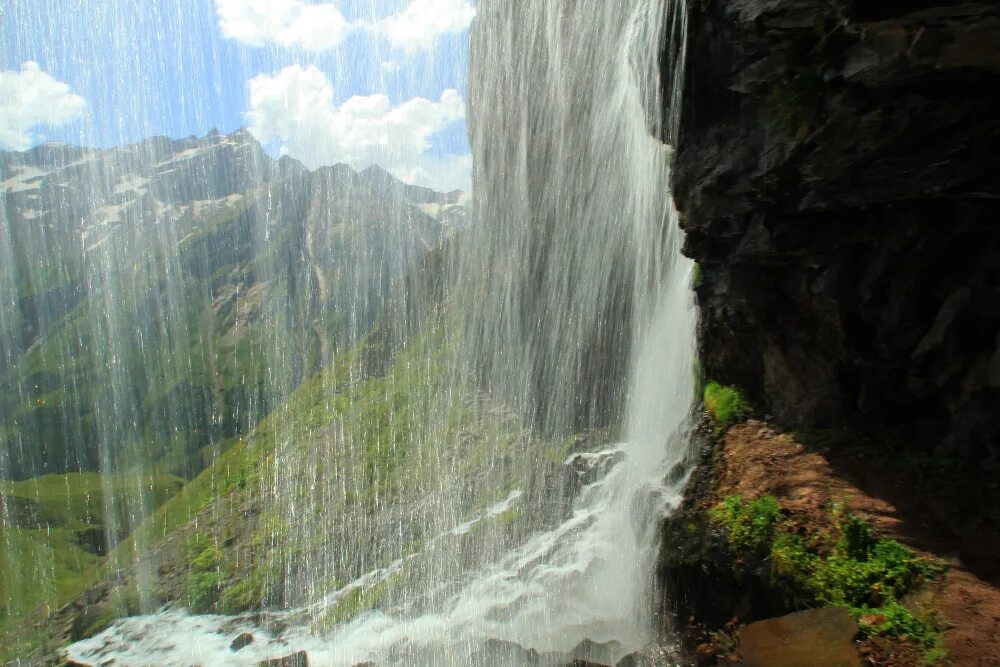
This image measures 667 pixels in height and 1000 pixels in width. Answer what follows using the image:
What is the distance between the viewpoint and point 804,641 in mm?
6195

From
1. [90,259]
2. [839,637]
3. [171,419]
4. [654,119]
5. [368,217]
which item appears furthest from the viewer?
[90,259]

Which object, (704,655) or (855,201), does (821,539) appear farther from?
(855,201)

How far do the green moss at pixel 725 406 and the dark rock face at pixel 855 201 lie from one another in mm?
298

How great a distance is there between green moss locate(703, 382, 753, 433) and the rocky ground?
0.23 meters

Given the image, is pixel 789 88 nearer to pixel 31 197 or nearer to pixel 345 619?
pixel 345 619

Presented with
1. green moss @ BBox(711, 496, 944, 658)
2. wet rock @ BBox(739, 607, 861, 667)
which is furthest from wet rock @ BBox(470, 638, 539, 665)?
wet rock @ BBox(739, 607, 861, 667)

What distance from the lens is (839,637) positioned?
20.0 ft

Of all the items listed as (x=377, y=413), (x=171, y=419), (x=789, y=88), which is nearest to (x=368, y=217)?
(x=171, y=419)

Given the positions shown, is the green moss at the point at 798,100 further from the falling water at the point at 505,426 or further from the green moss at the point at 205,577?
the green moss at the point at 205,577

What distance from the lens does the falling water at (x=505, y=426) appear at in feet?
47.0

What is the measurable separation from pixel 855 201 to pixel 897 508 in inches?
175

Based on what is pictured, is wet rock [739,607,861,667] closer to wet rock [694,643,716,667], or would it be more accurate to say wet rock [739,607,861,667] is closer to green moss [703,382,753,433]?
wet rock [694,643,716,667]

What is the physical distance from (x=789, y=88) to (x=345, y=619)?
65.4ft

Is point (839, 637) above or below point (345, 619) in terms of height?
above
